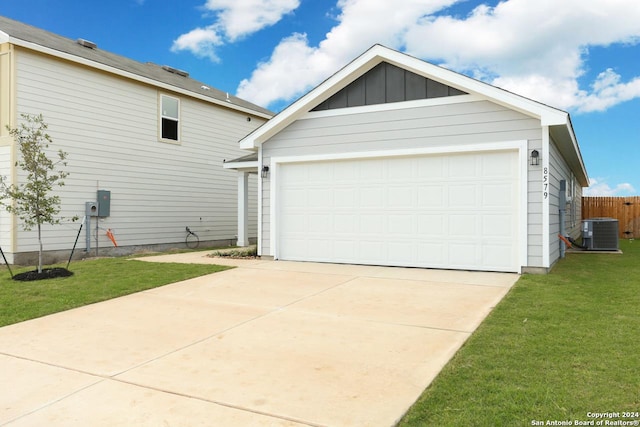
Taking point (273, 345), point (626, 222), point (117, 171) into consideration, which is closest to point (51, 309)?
point (273, 345)

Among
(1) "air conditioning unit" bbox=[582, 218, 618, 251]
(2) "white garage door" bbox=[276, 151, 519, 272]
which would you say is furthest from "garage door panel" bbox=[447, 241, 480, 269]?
(1) "air conditioning unit" bbox=[582, 218, 618, 251]

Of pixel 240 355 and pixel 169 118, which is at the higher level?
pixel 169 118

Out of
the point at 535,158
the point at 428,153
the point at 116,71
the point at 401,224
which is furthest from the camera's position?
the point at 116,71

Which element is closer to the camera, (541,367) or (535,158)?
(541,367)

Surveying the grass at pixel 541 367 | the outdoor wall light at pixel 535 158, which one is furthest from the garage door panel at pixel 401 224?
the grass at pixel 541 367

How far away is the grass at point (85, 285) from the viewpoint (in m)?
5.87

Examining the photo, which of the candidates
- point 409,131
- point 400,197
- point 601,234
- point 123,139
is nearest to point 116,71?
point 123,139

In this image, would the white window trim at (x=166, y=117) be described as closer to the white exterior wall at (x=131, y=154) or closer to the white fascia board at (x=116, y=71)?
the white exterior wall at (x=131, y=154)

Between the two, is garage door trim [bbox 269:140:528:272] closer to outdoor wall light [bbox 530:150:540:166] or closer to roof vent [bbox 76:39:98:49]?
outdoor wall light [bbox 530:150:540:166]

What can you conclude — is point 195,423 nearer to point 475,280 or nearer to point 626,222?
point 475,280

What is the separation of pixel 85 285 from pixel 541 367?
6.65 meters

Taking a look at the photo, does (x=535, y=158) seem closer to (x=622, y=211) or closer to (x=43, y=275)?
(x=43, y=275)

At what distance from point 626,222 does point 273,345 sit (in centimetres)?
2150

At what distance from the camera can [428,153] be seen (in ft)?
28.7
